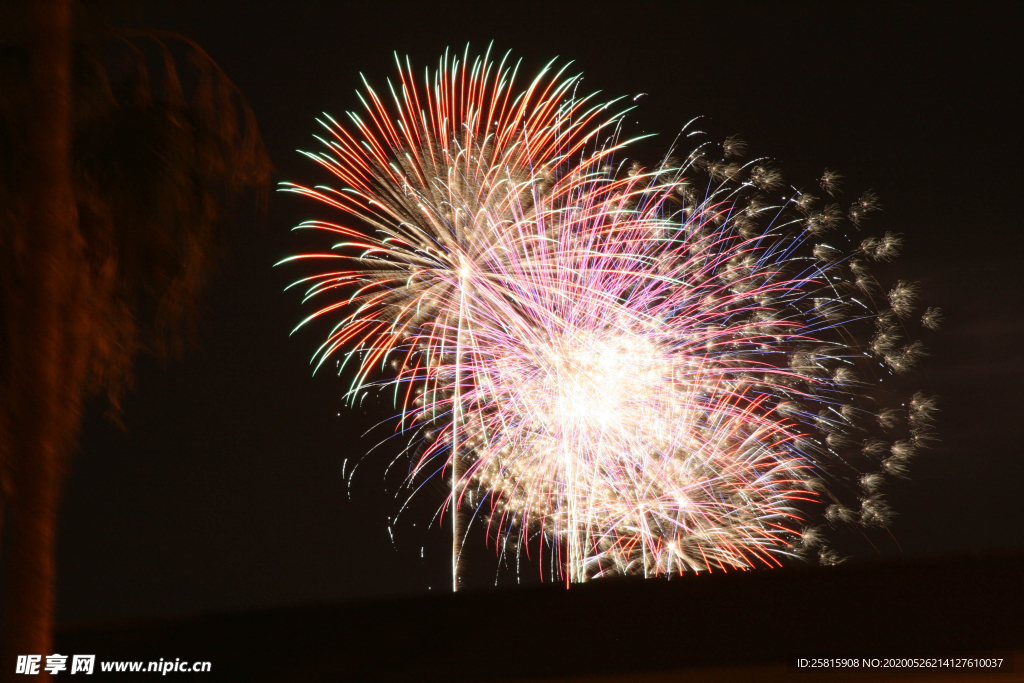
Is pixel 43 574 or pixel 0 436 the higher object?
pixel 0 436

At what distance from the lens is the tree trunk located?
18.7 ft

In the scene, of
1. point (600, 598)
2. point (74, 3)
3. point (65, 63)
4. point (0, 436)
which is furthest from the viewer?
point (600, 598)

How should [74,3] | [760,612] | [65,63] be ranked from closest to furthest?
1. [65,63]
2. [74,3]
3. [760,612]

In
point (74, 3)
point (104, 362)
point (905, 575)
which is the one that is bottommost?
point (905, 575)

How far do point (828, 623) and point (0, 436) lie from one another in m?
7.45

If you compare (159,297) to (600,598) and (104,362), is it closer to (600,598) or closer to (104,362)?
(104,362)

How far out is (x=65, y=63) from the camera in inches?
241

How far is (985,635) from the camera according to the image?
8039mm

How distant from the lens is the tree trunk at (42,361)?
5695 millimetres

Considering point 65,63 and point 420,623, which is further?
point 420,623

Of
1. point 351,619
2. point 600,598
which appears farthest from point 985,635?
point 351,619

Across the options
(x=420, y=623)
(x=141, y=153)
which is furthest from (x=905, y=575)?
(x=141, y=153)

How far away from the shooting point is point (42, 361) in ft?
19.3

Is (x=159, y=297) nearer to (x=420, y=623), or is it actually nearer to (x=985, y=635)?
(x=420, y=623)
